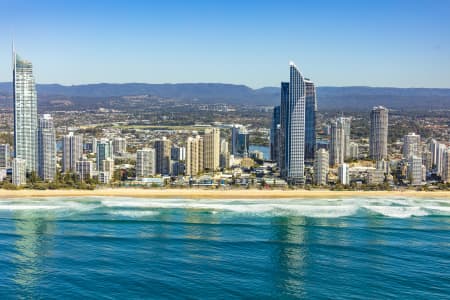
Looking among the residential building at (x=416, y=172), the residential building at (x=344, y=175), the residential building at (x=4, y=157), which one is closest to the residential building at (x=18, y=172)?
the residential building at (x=4, y=157)

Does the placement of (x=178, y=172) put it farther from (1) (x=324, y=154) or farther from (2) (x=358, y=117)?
(2) (x=358, y=117)

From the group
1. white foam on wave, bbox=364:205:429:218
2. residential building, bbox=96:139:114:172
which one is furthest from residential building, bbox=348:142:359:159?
white foam on wave, bbox=364:205:429:218

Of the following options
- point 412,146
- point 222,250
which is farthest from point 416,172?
point 222,250

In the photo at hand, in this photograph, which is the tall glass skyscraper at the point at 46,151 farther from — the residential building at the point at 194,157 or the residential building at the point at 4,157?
the residential building at the point at 194,157

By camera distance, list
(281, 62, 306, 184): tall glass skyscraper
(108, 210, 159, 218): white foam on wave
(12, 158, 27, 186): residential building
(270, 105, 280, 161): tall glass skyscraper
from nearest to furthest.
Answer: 1. (108, 210, 159, 218): white foam on wave
2. (12, 158, 27, 186): residential building
3. (281, 62, 306, 184): tall glass skyscraper
4. (270, 105, 280, 161): tall glass skyscraper

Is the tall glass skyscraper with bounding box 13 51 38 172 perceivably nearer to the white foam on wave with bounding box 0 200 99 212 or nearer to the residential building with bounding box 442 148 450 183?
the white foam on wave with bounding box 0 200 99 212

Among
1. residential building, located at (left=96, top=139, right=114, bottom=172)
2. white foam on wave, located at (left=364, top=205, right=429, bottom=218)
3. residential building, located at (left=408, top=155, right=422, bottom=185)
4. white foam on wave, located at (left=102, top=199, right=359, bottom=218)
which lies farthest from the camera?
residential building, located at (left=96, top=139, right=114, bottom=172)

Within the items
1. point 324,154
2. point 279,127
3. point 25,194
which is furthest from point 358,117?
point 25,194
